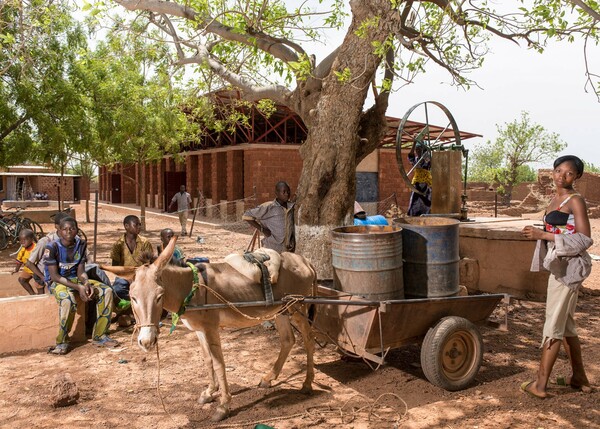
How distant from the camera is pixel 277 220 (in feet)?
20.6

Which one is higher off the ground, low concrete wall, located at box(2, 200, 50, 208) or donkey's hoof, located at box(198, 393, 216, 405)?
low concrete wall, located at box(2, 200, 50, 208)

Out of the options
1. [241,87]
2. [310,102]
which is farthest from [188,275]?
[241,87]

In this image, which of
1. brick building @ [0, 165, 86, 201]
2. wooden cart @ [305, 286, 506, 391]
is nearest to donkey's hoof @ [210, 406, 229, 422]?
wooden cart @ [305, 286, 506, 391]

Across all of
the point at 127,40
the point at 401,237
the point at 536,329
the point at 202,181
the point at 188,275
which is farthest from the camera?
the point at 202,181

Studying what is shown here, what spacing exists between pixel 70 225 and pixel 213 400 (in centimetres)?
272

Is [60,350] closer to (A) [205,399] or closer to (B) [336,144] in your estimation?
(A) [205,399]

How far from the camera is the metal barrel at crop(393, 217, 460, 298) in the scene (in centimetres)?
473

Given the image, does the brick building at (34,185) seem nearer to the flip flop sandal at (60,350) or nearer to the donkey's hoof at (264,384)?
the flip flop sandal at (60,350)

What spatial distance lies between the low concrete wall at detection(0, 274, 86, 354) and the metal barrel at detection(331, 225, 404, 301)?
131 inches

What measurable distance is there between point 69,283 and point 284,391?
2.80m

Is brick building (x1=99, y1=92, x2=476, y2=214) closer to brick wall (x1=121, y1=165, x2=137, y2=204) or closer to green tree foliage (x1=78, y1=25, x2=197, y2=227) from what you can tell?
green tree foliage (x1=78, y1=25, x2=197, y2=227)

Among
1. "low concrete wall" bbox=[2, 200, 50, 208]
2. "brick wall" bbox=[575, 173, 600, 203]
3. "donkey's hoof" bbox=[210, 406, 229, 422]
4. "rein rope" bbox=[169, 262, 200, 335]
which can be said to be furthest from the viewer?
"low concrete wall" bbox=[2, 200, 50, 208]

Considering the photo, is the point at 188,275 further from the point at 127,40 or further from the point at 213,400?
the point at 127,40

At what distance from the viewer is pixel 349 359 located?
17.9 feet
